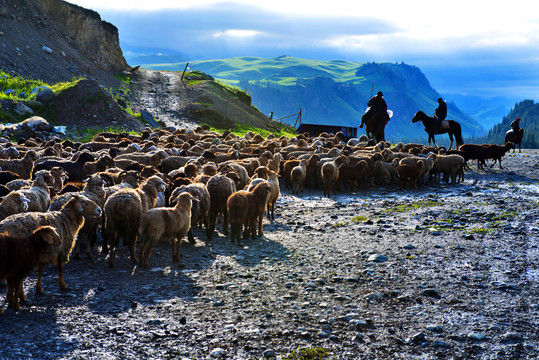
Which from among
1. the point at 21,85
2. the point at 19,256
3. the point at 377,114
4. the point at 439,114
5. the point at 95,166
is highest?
the point at 21,85

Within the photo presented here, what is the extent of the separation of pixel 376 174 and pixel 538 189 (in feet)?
23.3

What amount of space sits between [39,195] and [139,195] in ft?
7.53

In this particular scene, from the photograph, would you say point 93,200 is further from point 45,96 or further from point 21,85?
point 21,85

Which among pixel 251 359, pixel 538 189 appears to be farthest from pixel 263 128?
pixel 251 359

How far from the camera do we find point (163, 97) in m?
54.9

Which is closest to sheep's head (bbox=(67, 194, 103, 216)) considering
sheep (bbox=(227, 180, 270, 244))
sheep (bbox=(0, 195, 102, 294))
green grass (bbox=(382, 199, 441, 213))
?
sheep (bbox=(0, 195, 102, 294))

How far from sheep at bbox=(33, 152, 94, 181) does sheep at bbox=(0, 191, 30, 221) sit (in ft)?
20.2

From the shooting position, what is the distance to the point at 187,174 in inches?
600

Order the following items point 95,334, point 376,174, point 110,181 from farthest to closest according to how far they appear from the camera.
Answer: point 376,174 < point 110,181 < point 95,334

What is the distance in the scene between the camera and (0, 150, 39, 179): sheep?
15720 millimetres

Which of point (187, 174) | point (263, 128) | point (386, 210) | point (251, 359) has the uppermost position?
point (263, 128)

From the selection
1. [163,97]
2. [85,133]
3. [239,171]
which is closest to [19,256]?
[239,171]

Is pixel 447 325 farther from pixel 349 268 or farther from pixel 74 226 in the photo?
pixel 74 226

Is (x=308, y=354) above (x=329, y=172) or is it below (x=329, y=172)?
below
